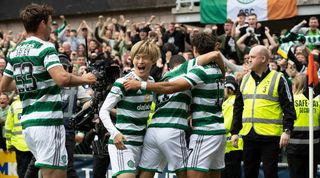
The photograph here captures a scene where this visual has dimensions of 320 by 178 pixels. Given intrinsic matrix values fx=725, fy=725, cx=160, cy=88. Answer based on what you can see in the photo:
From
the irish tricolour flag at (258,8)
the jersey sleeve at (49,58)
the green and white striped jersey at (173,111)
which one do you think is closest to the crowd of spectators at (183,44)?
the irish tricolour flag at (258,8)

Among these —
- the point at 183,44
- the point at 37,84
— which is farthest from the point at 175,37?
the point at 37,84

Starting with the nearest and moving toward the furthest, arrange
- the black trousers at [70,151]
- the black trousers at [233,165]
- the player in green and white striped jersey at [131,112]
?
the player in green and white striped jersey at [131,112]
the black trousers at [70,151]
the black trousers at [233,165]

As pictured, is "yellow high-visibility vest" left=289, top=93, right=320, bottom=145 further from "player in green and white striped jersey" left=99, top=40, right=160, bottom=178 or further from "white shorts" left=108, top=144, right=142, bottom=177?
"white shorts" left=108, top=144, right=142, bottom=177

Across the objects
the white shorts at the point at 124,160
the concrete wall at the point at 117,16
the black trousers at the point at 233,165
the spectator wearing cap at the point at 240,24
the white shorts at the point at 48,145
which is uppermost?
the concrete wall at the point at 117,16

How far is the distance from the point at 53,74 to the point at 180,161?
1903 millimetres

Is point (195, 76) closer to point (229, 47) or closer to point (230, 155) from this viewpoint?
point (230, 155)

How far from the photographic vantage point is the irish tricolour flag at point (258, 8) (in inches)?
747

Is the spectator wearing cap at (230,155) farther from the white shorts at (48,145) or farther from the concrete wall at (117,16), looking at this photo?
the concrete wall at (117,16)

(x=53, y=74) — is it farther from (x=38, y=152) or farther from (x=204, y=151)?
(x=204, y=151)

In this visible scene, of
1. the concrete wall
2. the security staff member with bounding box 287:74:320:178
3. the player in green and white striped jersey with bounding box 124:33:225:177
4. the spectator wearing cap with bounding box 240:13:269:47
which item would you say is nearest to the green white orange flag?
the security staff member with bounding box 287:74:320:178

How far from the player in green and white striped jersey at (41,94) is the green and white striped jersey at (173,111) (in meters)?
1.13

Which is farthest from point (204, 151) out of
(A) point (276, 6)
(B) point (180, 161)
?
(A) point (276, 6)

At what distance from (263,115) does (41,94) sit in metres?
3.43

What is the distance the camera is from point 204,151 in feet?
26.8
